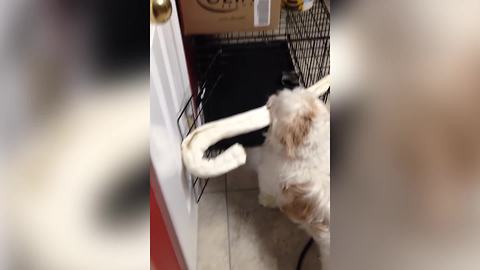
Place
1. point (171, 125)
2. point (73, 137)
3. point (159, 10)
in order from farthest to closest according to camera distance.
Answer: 1. point (171, 125)
2. point (159, 10)
3. point (73, 137)

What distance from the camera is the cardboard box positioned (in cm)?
115

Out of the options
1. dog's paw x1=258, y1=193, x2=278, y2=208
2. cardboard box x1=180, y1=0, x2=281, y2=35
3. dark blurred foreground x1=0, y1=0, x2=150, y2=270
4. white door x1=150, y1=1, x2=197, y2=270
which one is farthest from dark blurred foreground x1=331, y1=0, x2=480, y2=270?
dog's paw x1=258, y1=193, x2=278, y2=208

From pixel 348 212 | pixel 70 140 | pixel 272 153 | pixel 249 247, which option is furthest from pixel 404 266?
pixel 249 247

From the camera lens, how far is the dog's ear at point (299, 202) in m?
1.02

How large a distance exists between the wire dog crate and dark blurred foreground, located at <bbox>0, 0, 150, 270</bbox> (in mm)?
1167

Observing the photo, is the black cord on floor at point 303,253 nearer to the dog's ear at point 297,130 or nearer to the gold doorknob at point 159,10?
the dog's ear at point 297,130

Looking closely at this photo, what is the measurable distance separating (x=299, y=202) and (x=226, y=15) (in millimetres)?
573

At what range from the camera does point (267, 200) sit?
4.38ft

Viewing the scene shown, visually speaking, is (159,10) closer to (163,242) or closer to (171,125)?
(171,125)

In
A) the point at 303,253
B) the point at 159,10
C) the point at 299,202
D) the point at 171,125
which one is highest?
the point at 159,10

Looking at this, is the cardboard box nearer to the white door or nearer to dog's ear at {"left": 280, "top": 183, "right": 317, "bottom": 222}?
the white door

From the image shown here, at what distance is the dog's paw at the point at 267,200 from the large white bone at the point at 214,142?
0.30m

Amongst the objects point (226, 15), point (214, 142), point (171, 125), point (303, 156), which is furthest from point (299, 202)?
point (226, 15)

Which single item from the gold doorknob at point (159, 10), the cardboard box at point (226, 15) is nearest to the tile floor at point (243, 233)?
the cardboard box at point (226, 15)
